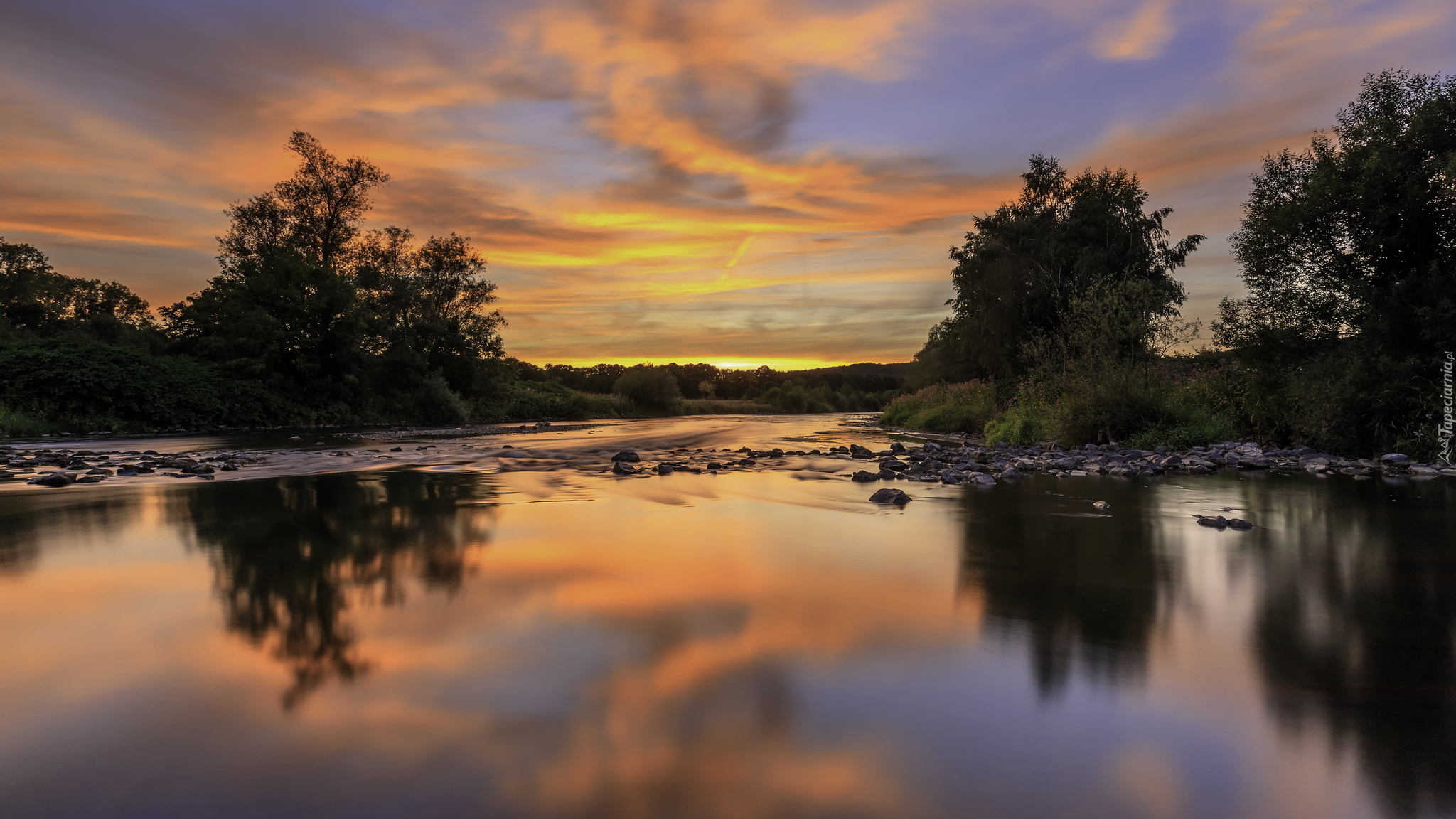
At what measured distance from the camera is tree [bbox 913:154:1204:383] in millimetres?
28859

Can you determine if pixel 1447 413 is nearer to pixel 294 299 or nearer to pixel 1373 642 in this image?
pixel 1373 642

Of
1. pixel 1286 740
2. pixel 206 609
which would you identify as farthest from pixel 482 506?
pixel 1286 740

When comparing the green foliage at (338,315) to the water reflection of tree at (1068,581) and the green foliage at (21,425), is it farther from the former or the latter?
the water reflection of tree at (1068,581)

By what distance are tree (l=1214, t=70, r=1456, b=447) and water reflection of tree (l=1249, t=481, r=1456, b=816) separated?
7420 millimetres

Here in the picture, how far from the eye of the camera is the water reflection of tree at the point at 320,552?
3.72m

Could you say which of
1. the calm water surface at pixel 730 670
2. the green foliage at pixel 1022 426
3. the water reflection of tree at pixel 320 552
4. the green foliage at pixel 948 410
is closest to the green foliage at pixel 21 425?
the water reflection of tree at pixel 320 552

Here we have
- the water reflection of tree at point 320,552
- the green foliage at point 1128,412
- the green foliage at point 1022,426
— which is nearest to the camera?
the water reflection of tree at point 320,552

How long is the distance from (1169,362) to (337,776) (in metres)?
19.7

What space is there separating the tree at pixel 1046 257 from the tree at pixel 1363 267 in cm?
1057

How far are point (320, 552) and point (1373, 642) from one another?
282 inches

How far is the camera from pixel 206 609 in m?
4.27

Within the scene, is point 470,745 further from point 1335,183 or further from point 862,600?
point 1335,183

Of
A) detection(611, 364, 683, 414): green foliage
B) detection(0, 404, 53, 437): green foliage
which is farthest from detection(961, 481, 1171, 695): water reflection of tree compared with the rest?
detection(611, 364, 683, 414): green foliage

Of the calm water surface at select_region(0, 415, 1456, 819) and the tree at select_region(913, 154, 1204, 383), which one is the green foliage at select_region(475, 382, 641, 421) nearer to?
the tree at select_region(913, 154, 1204, 383)
